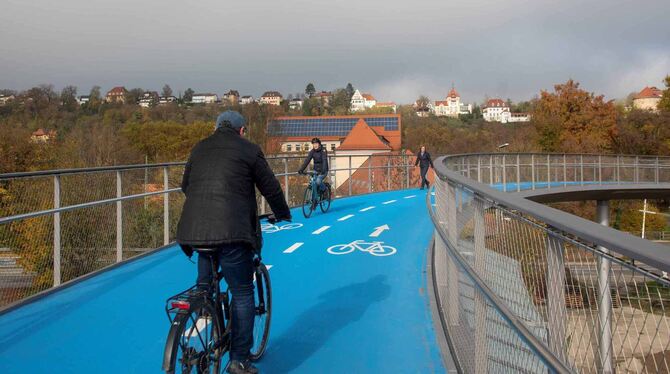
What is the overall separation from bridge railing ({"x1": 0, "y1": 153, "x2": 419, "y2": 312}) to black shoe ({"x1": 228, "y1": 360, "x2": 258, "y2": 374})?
3.50 m

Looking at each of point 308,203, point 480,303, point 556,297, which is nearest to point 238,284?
point 480,303

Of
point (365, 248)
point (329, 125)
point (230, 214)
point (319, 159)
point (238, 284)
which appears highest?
point (329, 125)

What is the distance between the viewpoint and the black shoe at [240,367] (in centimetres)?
399

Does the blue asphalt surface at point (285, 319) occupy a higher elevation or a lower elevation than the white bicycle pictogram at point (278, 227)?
lower

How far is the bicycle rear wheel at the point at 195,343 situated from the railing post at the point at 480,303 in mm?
1577

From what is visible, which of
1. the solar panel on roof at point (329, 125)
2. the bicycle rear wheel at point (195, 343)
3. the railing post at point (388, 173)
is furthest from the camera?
the solar panel on roof at point (329, 125)

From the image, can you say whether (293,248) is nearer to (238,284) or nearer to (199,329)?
(238,284)

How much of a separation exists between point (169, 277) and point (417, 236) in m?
5.45

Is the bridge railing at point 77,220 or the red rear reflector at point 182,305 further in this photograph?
the bridge railing at point 77,220

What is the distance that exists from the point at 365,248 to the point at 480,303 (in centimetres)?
651

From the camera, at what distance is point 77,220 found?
844 centimetres

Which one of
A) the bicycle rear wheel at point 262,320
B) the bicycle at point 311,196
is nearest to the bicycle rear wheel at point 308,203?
the bicycle at point 311,196

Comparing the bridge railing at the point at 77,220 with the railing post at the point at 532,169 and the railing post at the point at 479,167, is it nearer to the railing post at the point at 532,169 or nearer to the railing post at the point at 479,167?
the railing post at the point at 479,167

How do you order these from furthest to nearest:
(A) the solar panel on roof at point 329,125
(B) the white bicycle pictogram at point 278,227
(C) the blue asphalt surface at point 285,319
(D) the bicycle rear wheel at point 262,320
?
(A) the solar panel on roof at point 329,125
(B) the white bicycle pictogram at point 278,227
(C) the blue asphalt surface at point 285,319
(D) the bicycle rear wheel at point 262,320
